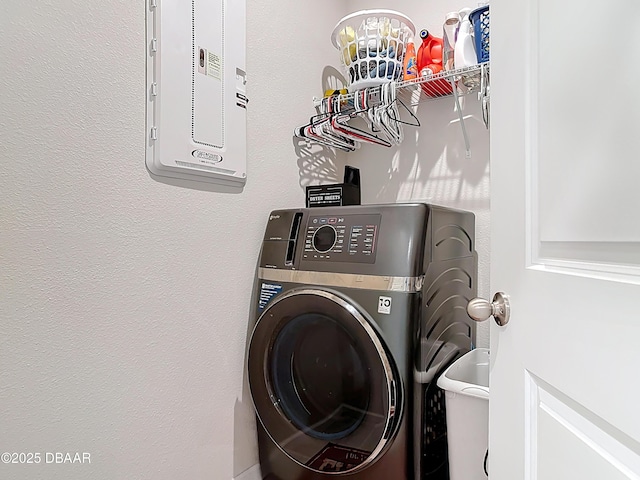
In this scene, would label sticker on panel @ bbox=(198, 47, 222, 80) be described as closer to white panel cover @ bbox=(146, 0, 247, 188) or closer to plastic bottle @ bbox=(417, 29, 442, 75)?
white panel cover @ bbox=(146, 0, 247, 188)

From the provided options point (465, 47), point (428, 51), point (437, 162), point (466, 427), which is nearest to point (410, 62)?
point (428, 51)

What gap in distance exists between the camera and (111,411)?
1.16 metres

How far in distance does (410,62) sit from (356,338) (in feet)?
4.05

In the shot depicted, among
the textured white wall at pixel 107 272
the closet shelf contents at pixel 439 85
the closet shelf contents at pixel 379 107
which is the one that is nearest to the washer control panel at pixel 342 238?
the textured white wall at pixel 107 272

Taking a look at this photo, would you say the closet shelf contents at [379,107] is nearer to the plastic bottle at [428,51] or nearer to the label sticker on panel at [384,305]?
the plastic bottle at [428,51]

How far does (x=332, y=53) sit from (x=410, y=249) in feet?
4.33

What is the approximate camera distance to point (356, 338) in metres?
1.30

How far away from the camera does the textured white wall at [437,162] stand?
1807 millimetres

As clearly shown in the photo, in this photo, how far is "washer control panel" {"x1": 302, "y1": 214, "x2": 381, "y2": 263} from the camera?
4.39 feet

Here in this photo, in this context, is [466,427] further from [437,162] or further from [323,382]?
[437,162]

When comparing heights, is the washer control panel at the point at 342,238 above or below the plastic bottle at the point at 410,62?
below

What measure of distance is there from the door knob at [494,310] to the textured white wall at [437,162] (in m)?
1.06

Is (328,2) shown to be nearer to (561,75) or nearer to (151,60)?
(151,60)

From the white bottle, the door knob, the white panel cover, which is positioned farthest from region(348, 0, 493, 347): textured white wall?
the door knob
